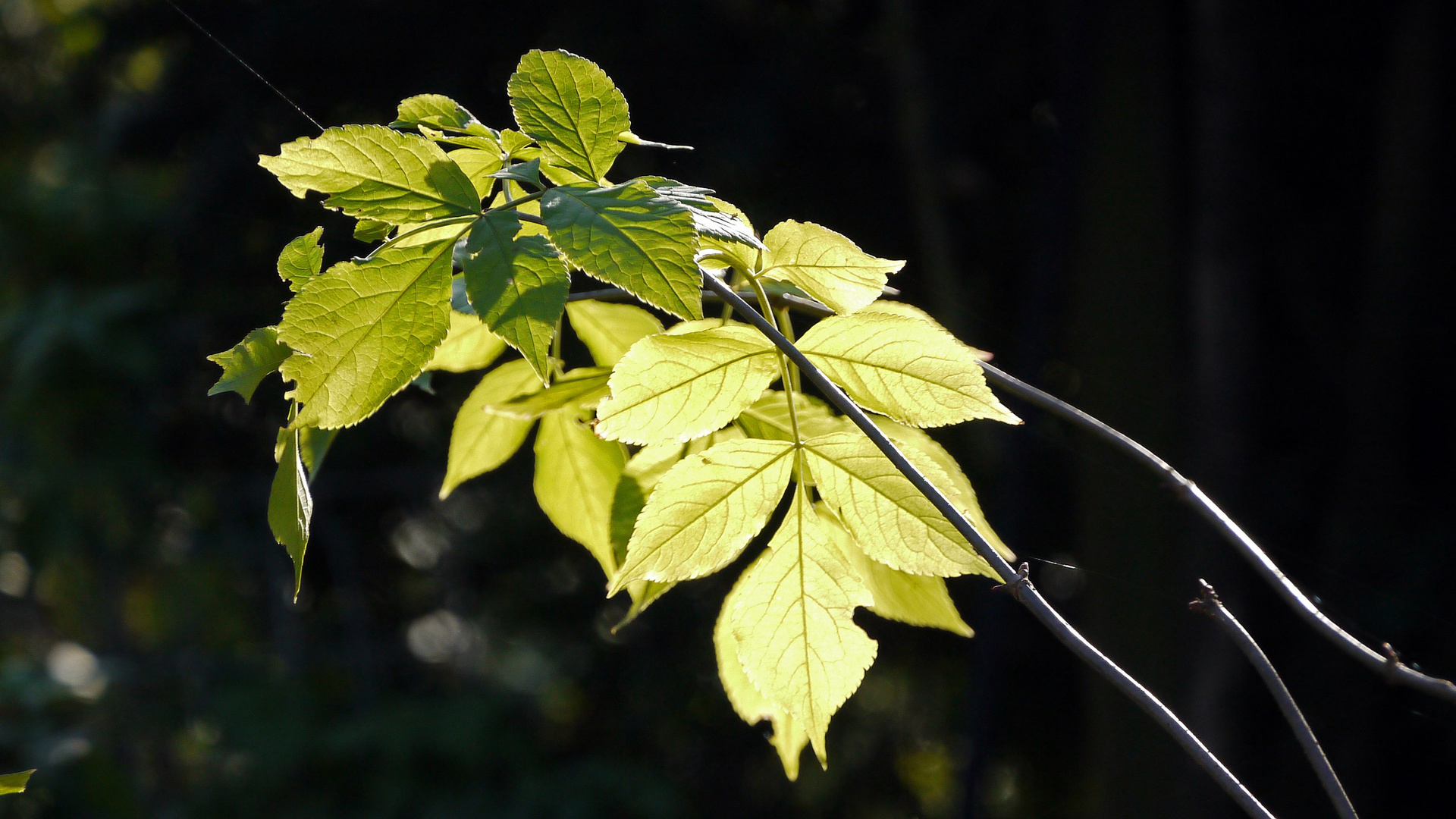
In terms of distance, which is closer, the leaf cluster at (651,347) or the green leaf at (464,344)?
the leaf cluster at (651,347)

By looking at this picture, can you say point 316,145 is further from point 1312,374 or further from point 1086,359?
point 1312,374

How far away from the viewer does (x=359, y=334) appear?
239 mm

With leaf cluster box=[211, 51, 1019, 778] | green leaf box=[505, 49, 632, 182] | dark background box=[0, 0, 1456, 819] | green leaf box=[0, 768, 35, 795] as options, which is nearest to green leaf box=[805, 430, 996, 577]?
leaf cluster box=[211, 51, 1019, 778]

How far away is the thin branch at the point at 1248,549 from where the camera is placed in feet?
0.71

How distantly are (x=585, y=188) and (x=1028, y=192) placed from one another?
2011mm

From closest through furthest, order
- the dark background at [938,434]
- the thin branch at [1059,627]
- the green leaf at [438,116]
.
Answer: the thin branch at [1059,627], the green leaf at [438,116], the dark background at [938,434]

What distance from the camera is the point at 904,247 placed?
2.12 m

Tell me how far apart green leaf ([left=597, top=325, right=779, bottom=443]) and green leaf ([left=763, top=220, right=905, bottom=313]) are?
0.07 feet

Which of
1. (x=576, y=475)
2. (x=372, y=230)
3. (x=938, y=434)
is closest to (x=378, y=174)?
(x=372, y=230)

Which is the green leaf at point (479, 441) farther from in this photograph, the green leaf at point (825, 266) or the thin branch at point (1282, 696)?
the thin branch at point (1282, 696)

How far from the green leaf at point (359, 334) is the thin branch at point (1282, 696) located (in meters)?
0.19

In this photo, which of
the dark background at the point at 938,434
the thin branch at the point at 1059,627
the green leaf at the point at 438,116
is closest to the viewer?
the thin branch at the point at 1059,627

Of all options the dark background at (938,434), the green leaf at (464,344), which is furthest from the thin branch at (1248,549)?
the dark background at (938,434)

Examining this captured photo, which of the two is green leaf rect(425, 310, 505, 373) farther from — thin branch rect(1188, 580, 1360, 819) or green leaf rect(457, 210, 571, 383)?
thin branch rect(1188, 580, 1360, 819)
